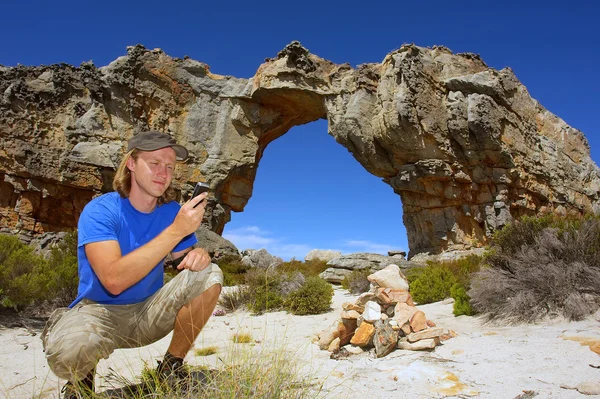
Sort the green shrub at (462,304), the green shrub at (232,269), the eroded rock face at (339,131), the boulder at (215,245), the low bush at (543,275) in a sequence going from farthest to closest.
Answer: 1. the eroded rock face at (339,131)
2. the boulder at (215,245)
3. the green shrub at (232,269)
4. the green shrub at (462,304)
5. the low bush at (543,275)

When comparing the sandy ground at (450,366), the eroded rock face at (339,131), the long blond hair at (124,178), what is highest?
the eroded rock face at (339,131)

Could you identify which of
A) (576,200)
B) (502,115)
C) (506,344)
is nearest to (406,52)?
(502,115)

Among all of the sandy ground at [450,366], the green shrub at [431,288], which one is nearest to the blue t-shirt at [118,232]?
the sandy ground at [450,366]

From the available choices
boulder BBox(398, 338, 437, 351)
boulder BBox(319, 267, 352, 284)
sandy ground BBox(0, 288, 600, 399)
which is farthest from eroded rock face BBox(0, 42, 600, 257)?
boulder BBox(398, 338, 437, 351)

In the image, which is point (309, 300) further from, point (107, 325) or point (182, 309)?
point (107, 325)

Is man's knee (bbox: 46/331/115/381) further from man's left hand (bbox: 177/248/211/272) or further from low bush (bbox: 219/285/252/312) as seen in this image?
low bush (bbox: 219/285/252/312)

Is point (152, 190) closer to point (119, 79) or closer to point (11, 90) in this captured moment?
point (119, 79)

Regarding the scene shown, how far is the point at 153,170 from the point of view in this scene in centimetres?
267

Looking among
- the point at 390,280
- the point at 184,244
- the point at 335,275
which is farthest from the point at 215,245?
the point at 184,244

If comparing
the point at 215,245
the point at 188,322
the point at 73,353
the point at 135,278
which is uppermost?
the point at 135,278

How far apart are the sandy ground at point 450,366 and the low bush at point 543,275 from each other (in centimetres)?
26

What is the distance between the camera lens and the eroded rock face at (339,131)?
19.7m

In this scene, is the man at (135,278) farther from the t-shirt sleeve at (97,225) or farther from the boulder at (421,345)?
the boulder at (421,345)

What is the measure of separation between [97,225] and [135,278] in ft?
1.39
